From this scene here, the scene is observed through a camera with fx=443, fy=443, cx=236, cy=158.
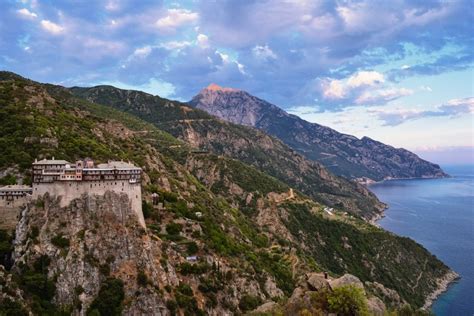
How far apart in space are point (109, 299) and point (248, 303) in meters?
22.2

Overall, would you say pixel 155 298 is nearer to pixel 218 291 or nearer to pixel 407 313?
pixel 218 291

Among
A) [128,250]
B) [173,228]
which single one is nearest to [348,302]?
[128,250]

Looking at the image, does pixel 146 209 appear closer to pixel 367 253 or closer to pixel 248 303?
pixel 248 303

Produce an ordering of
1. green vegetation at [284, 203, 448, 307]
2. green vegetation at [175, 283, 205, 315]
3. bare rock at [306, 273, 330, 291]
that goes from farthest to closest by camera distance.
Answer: green vegetation at [284, 203, 448, 307]
green vegetation at [175, 283, 205, 315]
bare rock at [306, 273, 330, 291]

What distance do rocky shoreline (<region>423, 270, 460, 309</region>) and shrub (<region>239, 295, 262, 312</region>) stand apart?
78.4 m

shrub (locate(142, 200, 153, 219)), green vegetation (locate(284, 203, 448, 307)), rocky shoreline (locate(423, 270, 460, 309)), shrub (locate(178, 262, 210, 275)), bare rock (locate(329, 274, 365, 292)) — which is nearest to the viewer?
bare rock (locate(329, 274, 365, 292))

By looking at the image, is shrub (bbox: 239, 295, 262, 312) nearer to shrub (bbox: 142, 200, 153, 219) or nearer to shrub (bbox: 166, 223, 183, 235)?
shrub (bbox: 166, 223, 183, 235)

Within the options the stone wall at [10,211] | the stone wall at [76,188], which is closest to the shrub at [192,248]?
the stone wall at [76,188]

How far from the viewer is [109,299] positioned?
50.7 meters

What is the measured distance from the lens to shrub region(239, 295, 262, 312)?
64300mm

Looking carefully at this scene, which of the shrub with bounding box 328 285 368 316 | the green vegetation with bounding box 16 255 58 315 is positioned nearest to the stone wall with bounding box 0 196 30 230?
the green vegetation with bounding box 16 255 58 315

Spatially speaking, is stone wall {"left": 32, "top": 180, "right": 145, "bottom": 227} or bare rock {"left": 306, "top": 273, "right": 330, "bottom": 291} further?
stone wall {"left": 32, "top": 180, "right": 145, "bottom": 227}

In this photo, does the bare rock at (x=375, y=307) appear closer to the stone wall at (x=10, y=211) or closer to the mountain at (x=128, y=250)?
the mountain at (x=128, y=250)

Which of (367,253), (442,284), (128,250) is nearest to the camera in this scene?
(128,250)
